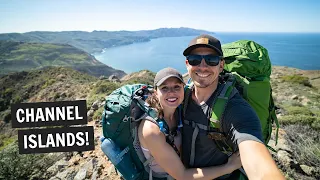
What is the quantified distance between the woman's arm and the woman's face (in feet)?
1.10

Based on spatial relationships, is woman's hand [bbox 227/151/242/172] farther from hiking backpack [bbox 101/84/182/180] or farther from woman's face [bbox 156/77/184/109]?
woman's face [bbox 156/77/184/109]

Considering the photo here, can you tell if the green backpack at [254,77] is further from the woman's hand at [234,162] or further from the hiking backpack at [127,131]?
the hiking backpack at [127,131]

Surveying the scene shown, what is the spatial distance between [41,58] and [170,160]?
161226mm

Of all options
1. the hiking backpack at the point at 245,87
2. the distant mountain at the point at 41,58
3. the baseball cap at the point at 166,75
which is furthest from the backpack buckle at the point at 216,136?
the distant mountain at the point at 41,58

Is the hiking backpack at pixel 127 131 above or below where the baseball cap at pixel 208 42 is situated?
below

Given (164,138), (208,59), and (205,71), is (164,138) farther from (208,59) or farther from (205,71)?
(208,59)

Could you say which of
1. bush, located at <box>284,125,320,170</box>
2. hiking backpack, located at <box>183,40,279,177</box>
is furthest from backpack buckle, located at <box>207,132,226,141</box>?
bush, located at <box>284,125,320,170</box>

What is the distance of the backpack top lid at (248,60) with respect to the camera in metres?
2.35

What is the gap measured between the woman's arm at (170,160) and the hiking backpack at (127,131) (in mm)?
156

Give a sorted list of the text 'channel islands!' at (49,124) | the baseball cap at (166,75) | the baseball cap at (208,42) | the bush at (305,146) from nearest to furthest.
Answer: the baseball cap at (208,42) → the baseball cap at (166,75) → the bush at (305,146) → the text 'channel islands!' at (49,124)

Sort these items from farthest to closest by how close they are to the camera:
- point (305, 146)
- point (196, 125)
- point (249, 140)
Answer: point (305, 146) < point (196, 125) < point (249, 140)

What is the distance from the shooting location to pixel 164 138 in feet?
7.11

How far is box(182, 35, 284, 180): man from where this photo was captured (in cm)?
187

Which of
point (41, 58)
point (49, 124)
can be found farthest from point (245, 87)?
point (41, 58)
